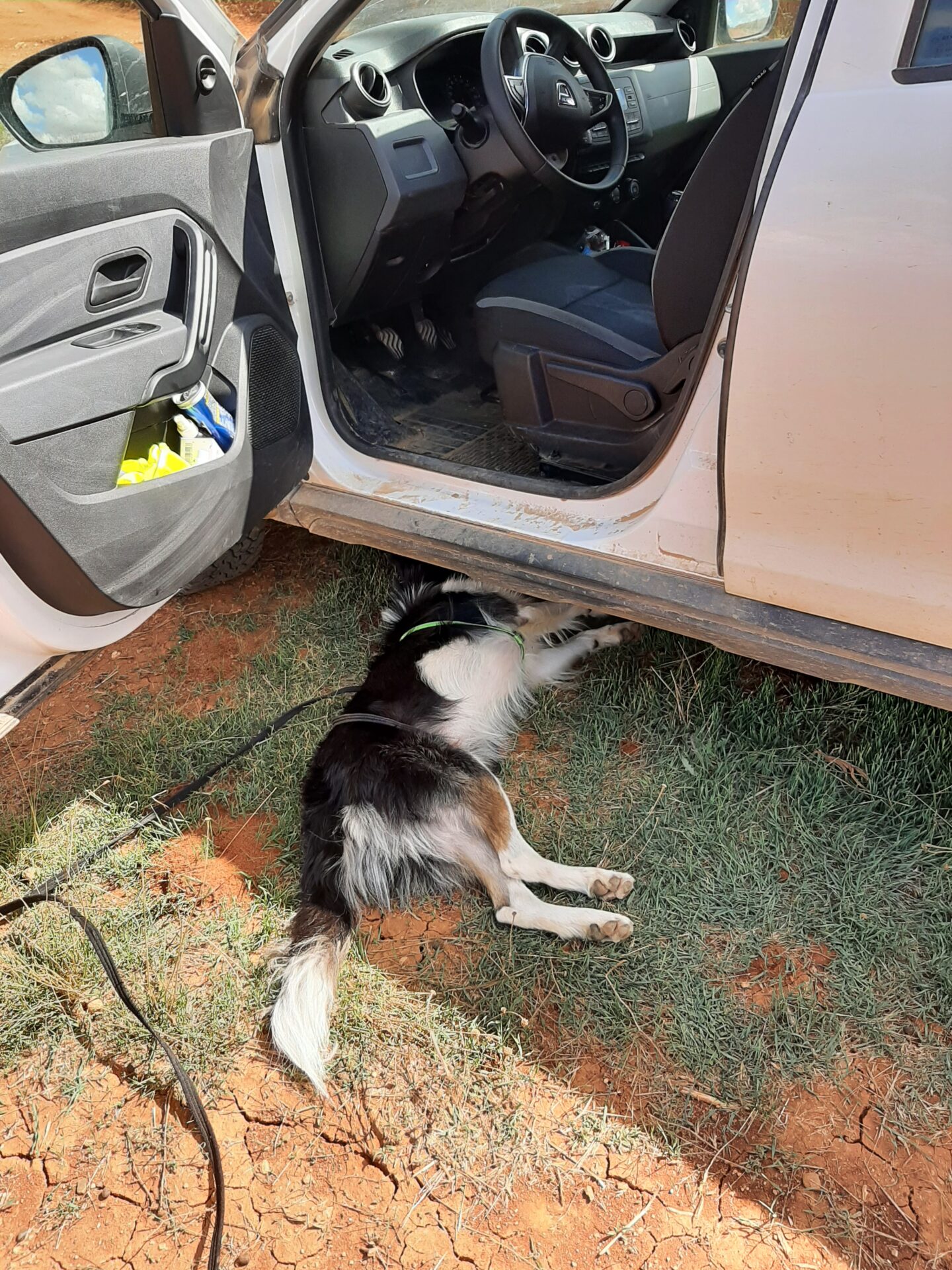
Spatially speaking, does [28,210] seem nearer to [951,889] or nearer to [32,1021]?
[32,1021]

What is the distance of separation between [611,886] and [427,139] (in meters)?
2.18

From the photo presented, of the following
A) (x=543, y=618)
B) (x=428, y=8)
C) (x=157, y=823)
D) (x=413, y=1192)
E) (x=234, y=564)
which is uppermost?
(x=428, y=8)

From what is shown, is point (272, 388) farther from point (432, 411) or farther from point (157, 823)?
point (157, 823)

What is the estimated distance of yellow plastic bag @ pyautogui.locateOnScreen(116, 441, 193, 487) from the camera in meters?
1.88

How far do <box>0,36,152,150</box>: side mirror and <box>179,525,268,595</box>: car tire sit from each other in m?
1.23

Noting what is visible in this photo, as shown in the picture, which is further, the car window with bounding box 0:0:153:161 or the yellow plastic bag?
the car window with bounding box 0:0:153:161

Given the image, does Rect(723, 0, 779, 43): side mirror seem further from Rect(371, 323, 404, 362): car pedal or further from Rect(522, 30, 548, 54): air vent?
Rect(371, 323, 404, 362): car pedal

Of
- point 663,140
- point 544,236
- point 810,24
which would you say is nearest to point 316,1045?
point 810,24

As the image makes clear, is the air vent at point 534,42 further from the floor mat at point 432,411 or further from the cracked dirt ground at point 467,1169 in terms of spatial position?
the cracked dirt ground at point 467,1169

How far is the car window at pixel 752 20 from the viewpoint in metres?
3.65

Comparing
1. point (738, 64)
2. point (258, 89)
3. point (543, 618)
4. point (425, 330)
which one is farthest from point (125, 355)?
point (738, 64)

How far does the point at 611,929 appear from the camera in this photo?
209cm

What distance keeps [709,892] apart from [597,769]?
0.47 m

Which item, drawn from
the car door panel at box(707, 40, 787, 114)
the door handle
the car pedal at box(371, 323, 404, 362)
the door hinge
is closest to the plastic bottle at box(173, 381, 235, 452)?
the door handle
